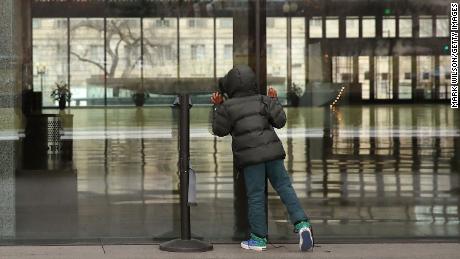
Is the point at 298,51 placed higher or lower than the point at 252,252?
higher

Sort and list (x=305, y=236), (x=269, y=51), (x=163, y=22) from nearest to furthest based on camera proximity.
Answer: (x=305, y=236)
(x=269, y=51)
(x=163, y=22)

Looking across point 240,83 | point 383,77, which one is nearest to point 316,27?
point 383,77

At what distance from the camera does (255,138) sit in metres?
9.37

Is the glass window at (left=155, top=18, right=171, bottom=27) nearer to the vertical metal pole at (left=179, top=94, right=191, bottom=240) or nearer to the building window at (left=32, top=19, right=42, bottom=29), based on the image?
the building window at (left=32, top=19, right=42, bottom=29)

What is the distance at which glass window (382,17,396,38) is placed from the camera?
12.3 meters

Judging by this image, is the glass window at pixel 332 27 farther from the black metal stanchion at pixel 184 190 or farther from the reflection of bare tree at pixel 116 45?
the black metal stanchion at pixel 184 190

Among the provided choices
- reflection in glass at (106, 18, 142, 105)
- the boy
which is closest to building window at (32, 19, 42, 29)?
reflection in glass at (106, 18, 142, 105)

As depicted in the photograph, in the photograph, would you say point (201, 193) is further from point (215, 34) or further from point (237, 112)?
point (237, 112)

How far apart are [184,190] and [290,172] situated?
3.48 meters

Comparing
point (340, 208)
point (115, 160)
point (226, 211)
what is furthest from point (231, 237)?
point (115, 160)

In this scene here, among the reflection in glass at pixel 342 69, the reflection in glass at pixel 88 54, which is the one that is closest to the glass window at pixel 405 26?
the reflection in glass at pixel 342 69

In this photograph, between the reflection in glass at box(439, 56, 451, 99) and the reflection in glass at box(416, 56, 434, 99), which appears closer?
the reflection in glass at box(439, 56, 451, 99)

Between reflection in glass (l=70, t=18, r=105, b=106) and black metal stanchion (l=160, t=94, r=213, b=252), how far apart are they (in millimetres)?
2991

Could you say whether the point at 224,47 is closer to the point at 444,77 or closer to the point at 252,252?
the point at 444,77
